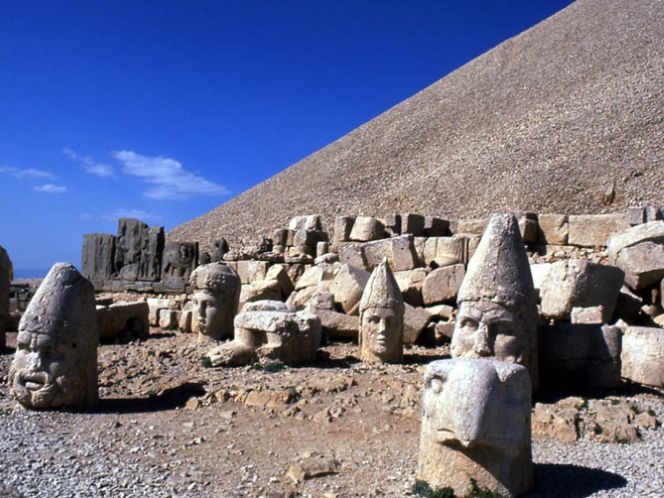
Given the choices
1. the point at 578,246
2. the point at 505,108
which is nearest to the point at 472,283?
the point at 578,246

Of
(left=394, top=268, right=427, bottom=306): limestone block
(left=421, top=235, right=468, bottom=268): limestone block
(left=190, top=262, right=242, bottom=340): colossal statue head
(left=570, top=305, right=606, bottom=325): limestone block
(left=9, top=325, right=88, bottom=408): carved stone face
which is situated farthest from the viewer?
(left=421, top=235, right=468, bottom=268): limestone block

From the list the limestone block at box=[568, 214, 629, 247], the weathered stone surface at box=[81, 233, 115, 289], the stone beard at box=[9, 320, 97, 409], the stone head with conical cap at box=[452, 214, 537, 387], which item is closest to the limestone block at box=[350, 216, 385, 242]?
the limestone block at box=[568, 214, 629, 247]

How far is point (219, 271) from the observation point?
38.3 ft

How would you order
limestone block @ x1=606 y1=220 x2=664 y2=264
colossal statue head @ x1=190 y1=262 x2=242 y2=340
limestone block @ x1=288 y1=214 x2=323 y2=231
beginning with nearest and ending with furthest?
colossal statue head @ x1=190 y1=262 x2=242 y2=340 → limestone block @ x1=606 y1=220 x2=664 y2=264 → limestone block @ x1=288 y1=214 x2=323 y2=231

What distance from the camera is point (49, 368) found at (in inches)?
295

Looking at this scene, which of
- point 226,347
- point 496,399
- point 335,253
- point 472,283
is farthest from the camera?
point 335,253

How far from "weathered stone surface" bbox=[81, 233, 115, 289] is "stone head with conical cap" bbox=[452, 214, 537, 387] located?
1283 centimetres

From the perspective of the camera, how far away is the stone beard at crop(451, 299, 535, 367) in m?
7.29

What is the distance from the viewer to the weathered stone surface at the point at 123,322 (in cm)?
1249

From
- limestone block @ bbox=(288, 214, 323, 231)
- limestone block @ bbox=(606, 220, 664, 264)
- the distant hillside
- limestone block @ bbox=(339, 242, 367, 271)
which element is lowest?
limestone block @ bbox=(339, 242, 367, 271)

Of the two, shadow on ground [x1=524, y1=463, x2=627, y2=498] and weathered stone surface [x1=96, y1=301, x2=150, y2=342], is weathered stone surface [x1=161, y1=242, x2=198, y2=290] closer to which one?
weathered stone surface [x1=96, y1=301, x2=150, y2=342]

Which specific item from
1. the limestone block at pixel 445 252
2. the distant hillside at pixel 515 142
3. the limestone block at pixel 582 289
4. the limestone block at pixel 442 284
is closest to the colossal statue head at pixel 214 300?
the limestone block at pixel 442 284

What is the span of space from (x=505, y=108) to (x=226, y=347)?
107ft

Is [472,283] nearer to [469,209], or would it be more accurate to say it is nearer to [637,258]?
[637,258]
